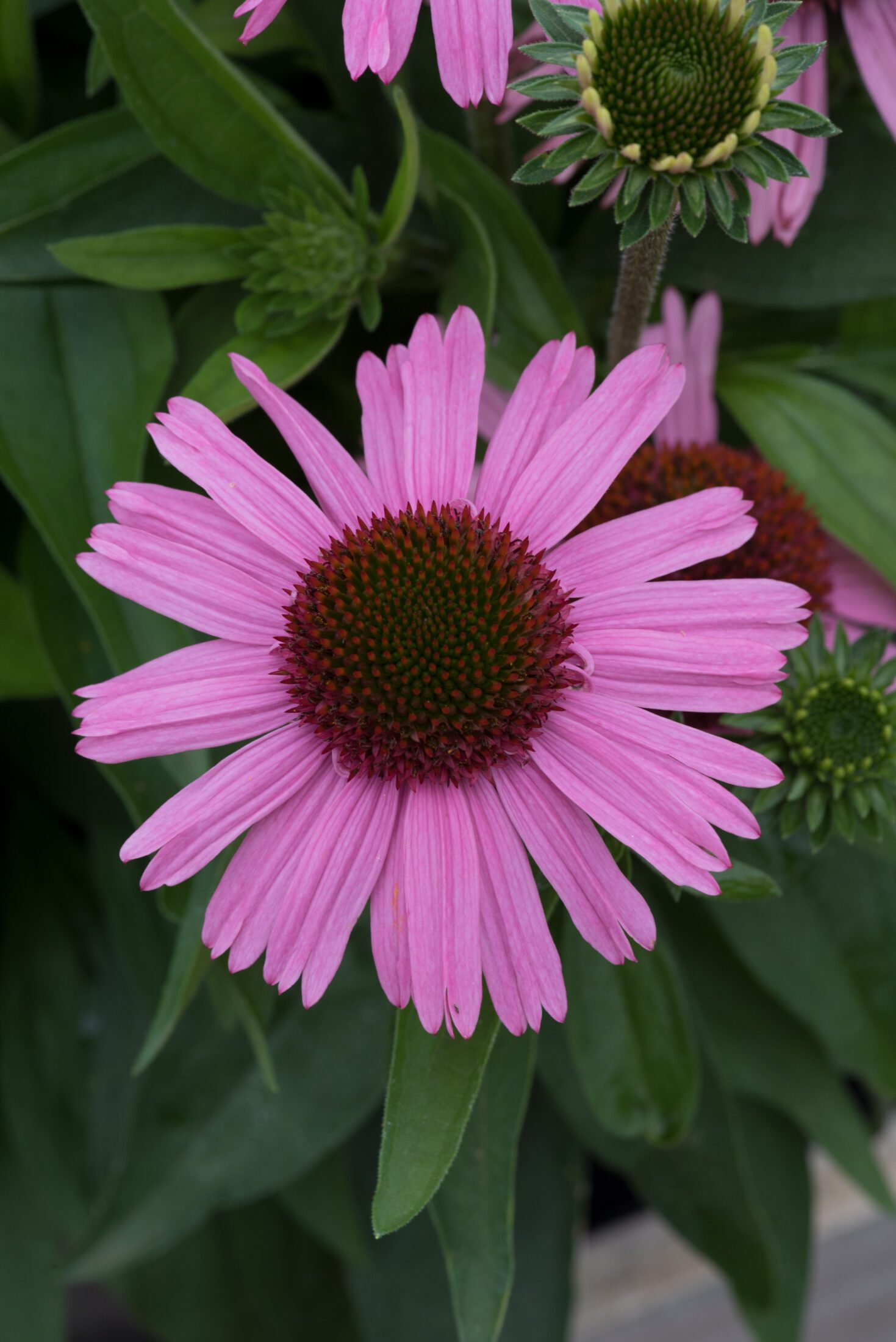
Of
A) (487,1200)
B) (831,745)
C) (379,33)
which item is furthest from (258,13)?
(487,1200)

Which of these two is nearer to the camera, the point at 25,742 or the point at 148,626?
the point at 148,626

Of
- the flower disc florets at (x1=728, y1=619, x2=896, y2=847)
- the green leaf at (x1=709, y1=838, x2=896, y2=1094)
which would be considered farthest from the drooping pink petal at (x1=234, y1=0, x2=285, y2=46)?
the green leaf at (x1=709, y1=838, x2=896, y2=1094)

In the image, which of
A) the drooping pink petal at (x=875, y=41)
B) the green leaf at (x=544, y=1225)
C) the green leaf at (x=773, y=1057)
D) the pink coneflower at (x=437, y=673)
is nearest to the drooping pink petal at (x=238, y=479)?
the pink coneflower at (x=437, y=673)

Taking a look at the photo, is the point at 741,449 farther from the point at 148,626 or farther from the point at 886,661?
the point at 148,626

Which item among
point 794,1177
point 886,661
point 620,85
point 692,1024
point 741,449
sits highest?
point 620,85

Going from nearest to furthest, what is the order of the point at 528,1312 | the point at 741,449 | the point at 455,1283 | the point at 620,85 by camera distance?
the point at 620,85 → the point at 455,1283 → the point at 741,449 → the point at 528,1312

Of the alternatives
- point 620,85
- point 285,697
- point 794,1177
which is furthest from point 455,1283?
point 794,1177

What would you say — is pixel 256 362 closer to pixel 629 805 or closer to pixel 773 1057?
pixel 629 805

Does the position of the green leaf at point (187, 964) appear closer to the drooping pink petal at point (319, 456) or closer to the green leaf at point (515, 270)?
the drooping pink petal at point (319, 456)
